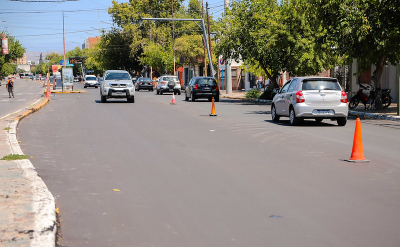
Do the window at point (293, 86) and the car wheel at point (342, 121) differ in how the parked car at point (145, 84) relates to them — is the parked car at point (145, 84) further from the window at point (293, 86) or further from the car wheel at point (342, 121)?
the car wheel at point (342, 121)

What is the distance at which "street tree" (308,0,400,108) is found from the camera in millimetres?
20438

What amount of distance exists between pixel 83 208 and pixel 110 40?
84597 millimetres

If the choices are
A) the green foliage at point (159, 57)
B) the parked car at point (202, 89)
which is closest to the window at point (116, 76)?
the parked car at point (202, 89)

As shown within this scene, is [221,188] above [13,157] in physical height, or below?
below

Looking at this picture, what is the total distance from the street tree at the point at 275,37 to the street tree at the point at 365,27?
4003mm

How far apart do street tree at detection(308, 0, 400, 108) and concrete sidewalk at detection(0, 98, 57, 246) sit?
15194mm

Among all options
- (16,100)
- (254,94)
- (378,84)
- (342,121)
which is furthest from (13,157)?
(16,100)

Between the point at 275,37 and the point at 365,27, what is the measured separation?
1029 centimetres

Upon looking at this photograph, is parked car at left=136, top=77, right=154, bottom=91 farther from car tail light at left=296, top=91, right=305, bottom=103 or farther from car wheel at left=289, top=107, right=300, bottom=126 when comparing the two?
car tail light at left=296, top=91, right=305, bottom=103

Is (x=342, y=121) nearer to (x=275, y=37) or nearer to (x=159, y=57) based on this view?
(x=275, y=37)

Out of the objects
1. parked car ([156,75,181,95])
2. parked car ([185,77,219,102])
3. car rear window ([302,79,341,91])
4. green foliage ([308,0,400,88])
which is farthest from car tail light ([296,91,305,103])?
parked car ([156,75,181,95])

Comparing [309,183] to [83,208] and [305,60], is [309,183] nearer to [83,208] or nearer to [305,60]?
Result: [83,208]

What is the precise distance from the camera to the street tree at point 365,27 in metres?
20.4

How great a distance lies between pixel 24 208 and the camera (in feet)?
19.8
